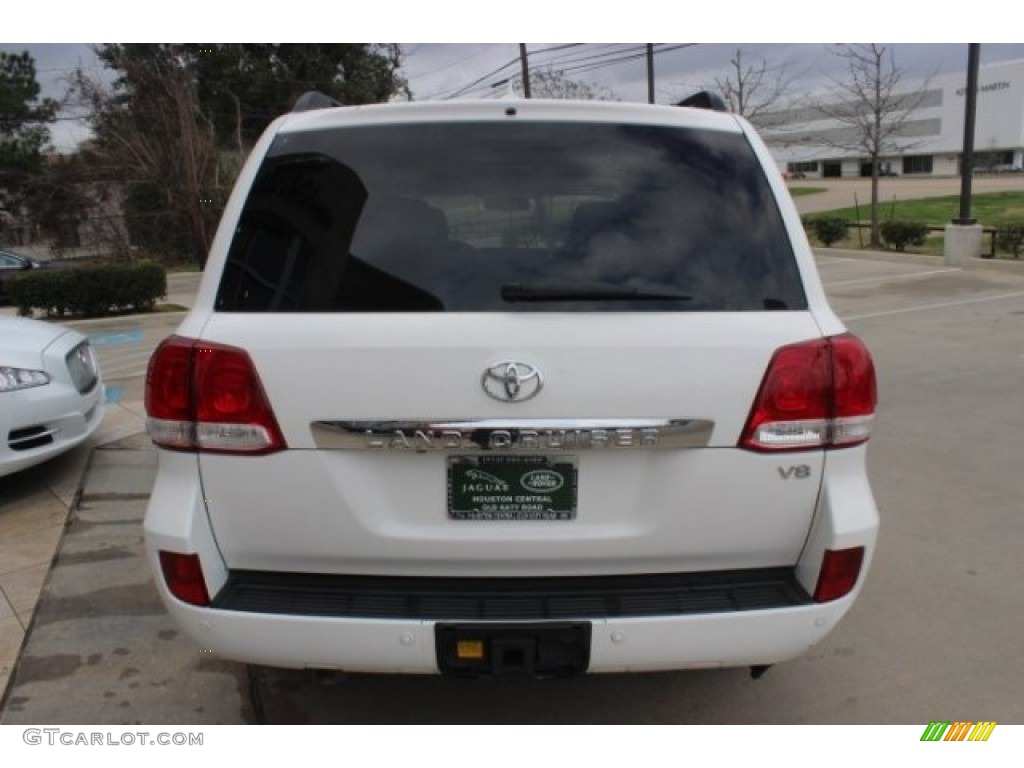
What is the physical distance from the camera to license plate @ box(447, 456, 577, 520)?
221 cm

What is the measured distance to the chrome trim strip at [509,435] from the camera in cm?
215

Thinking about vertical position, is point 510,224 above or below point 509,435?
above

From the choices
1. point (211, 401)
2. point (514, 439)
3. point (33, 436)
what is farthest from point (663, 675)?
point (33, 436)

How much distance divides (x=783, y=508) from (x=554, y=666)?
0.73 metres

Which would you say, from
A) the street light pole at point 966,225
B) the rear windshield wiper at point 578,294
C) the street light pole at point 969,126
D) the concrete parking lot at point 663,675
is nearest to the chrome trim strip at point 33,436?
the concrete parking lot at point 663,675

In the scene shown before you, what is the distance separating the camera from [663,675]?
10.3 ft

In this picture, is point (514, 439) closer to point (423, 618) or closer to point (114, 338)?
point (423, 618)

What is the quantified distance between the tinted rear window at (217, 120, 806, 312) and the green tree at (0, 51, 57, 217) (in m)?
34.4

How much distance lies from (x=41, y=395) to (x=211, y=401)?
327cm

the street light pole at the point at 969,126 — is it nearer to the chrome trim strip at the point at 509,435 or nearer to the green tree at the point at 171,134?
the green tree at the point at 171,134

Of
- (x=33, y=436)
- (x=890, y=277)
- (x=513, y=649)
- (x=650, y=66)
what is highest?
(x=650, y=66)

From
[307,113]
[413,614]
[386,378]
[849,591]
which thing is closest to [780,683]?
[849,591]

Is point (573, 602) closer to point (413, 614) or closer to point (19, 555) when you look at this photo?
point (413, 614)

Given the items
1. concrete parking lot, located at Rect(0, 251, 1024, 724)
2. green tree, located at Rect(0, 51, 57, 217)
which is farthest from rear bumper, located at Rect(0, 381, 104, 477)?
green tree, located at Rect(0, 51, 57, 217)
